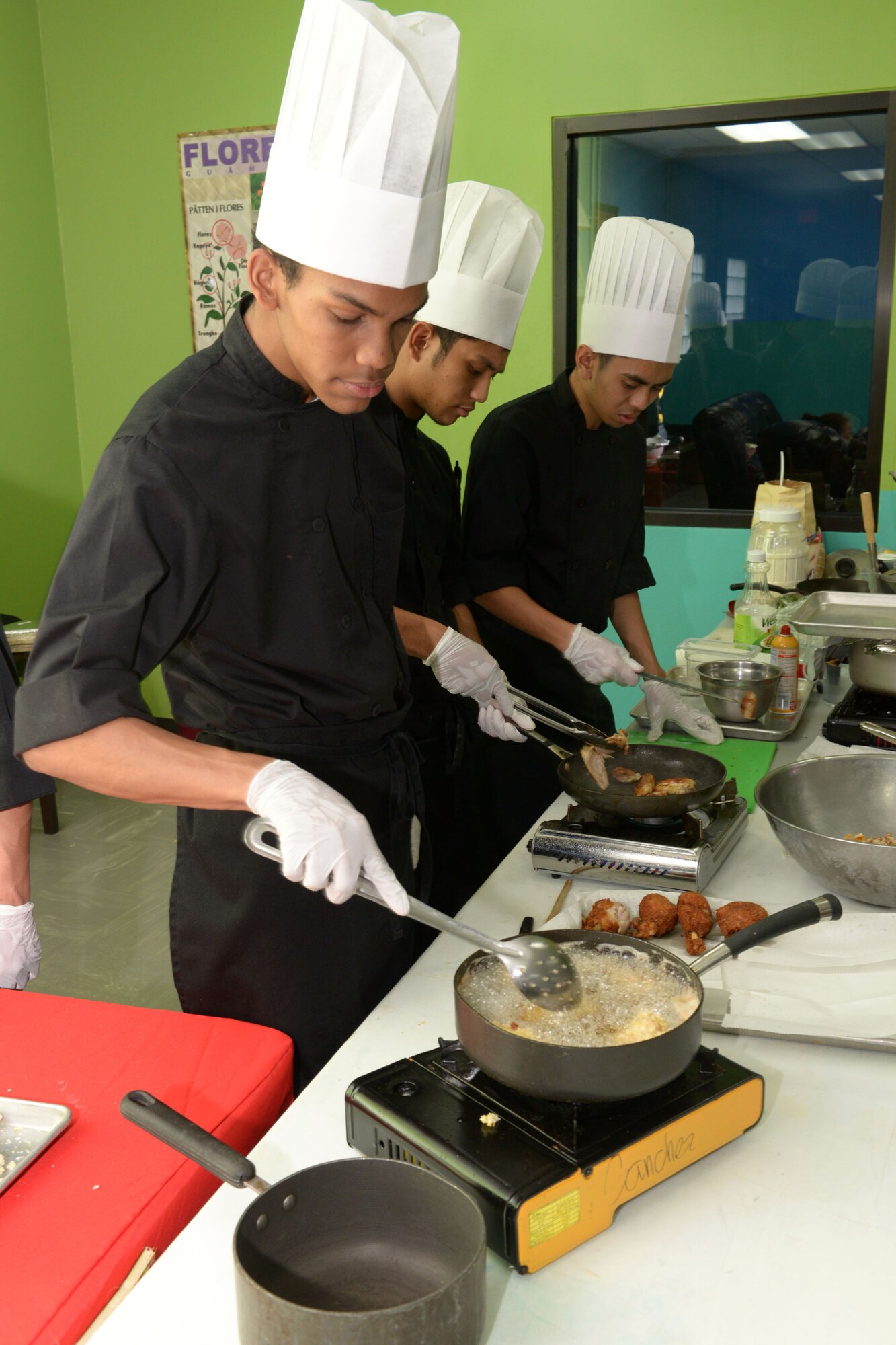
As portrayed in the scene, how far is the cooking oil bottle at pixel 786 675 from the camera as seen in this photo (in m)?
2.41

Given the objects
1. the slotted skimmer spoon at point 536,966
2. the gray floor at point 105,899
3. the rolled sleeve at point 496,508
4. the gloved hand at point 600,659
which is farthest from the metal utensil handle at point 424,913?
the gray floor at point 105,899

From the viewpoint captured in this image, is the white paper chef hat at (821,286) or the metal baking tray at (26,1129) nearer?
the metal baking tray at (26,1129)

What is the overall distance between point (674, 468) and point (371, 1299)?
4032 mm

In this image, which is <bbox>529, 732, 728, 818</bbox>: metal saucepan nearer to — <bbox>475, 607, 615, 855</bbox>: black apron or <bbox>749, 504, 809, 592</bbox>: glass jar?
<bbox>475, 607, 615, 855</bbox>: black apron

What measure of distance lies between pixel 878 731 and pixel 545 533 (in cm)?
104

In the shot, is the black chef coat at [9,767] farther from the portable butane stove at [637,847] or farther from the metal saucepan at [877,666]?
the metal saucepan at [877,666]

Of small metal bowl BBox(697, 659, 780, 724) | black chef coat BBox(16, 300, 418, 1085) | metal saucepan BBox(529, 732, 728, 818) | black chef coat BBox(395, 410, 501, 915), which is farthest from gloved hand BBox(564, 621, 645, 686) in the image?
black chef coat BBox(16, 300, 418, 1085)

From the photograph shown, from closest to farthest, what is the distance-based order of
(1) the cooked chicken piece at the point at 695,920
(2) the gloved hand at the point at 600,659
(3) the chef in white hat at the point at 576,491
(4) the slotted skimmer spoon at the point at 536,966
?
(4) the slotted skimmer spoon at the point at 536,966 < (1) the cooked chicken piece at the point at 695,920 < (2) the gloved hand at the point at 600,659 < (3) the chef in white hat at the point at 576,491

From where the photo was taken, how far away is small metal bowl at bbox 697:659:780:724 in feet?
7.82

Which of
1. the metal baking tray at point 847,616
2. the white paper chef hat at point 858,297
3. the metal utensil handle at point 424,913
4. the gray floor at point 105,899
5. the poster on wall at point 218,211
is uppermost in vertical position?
the poster on wall at point 218,211

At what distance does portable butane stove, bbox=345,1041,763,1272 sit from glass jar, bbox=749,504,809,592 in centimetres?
263

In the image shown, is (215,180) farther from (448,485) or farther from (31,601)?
(448,485)

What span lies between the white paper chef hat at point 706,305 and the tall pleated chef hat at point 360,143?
10.2 feet

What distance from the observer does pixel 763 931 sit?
1.21 m
